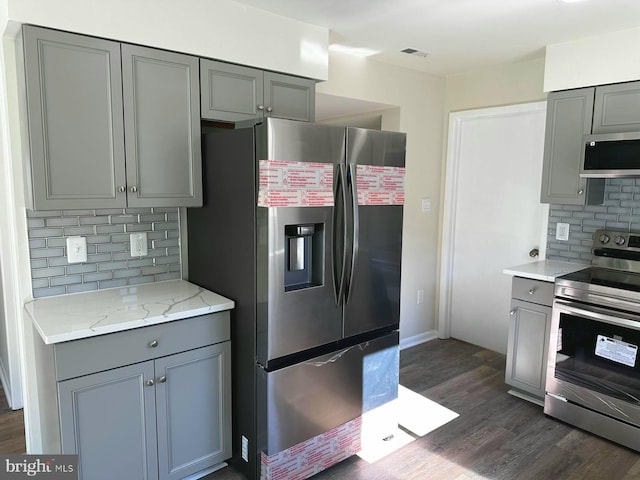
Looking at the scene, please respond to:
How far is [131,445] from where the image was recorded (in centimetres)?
196

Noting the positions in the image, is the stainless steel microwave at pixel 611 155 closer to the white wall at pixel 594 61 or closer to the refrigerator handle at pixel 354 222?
the white wall at pixel 594 61

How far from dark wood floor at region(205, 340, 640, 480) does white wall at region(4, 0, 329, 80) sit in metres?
2.19

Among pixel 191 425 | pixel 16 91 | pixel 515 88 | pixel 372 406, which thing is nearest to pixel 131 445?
pixel 191 425

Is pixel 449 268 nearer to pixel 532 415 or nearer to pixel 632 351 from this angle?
pixel 532 415

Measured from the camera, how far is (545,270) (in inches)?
119

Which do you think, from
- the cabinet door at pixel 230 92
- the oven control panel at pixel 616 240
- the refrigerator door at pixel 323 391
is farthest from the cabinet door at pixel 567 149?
the cabinet door at pixel 230 92

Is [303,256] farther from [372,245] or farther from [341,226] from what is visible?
[372,245]

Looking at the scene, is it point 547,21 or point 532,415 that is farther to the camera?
point 532,415

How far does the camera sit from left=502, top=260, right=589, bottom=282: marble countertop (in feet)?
9.39

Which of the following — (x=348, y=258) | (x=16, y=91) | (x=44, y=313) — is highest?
(x=16, y=91)

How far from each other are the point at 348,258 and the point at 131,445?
1308 mm

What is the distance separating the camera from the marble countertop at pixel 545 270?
9.39 ft

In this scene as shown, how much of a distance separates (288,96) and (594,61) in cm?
198

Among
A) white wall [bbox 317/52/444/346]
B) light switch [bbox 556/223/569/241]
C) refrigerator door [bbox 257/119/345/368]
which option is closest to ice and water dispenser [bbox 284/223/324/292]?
refrigerator door [bbox 257/119/345/368]
